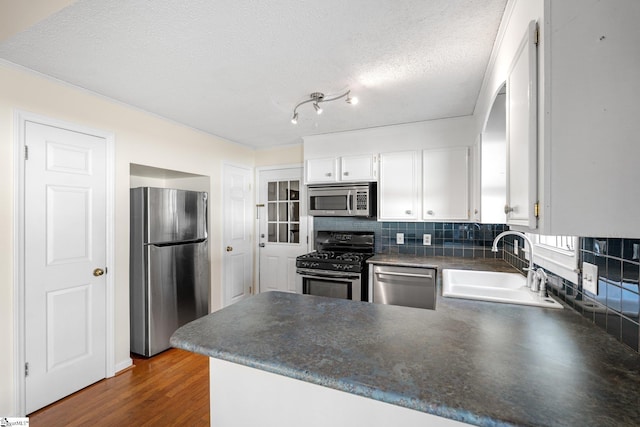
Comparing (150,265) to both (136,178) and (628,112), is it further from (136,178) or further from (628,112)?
(628,112)

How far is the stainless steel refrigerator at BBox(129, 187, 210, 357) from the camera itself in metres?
2.66

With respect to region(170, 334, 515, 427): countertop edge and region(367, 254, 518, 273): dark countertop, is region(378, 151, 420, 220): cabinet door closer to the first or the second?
region(367, 254, 518, 273): dark countertop

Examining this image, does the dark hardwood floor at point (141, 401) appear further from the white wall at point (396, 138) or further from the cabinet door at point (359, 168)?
the white wall at point (396, 138)

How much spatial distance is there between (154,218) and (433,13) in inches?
107

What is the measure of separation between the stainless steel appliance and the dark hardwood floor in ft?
4.18

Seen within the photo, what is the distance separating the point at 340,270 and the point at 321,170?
127 centimetres

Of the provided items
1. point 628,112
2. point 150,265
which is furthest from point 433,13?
point 150,265

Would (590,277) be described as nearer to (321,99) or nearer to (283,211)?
(321,99)

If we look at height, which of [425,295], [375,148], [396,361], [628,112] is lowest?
[425,295]

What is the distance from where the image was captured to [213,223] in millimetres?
3486

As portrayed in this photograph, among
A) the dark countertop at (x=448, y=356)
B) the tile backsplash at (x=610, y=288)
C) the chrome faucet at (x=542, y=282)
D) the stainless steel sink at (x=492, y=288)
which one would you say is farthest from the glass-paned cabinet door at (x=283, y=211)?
the chrome faucet at (x=542, y=282)

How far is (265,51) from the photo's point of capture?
1705 millimetres

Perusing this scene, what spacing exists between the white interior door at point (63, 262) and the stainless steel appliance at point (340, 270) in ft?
6.06

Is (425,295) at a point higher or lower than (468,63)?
lower
